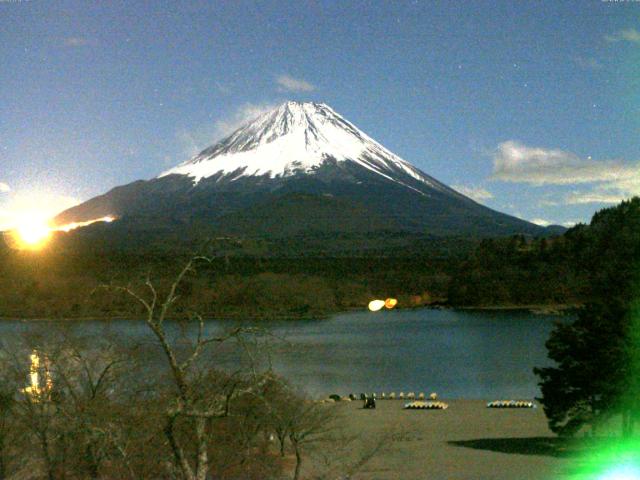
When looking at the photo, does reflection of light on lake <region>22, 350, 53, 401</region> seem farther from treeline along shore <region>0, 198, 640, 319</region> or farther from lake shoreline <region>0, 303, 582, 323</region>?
treeline along shore <region>0, 198, 640, 319</region>

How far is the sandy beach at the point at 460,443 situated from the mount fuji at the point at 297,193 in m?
102

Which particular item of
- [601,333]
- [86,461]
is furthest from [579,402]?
[86,461]

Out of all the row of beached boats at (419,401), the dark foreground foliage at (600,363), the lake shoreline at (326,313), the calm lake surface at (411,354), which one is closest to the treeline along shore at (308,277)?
the lake shoreline at (326,313)

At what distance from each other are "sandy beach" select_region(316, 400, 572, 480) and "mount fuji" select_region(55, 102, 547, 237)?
101682mm

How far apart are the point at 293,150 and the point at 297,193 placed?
2827 cm

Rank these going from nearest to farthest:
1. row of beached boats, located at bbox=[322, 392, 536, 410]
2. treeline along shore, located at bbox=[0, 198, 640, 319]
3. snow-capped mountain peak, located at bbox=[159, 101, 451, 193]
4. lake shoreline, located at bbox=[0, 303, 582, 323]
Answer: row of beached boats, located at bbox=[322, 392, 536, 410], lake shoreline, located at bbox=[0, 303, 582, 323], treeline along shore, located at bbox=[0, 198, 640, 319], snow-capped mountain peak, located at bbox=[159, 101, 451, 193]

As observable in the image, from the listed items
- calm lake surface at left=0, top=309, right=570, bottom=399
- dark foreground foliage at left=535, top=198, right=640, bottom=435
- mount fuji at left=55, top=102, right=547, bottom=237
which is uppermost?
mount fuji at left=55, top=102, right=547, bottom=237

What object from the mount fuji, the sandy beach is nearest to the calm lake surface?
the sandy beach

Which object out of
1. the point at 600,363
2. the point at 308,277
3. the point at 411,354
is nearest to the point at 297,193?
the point at 308,277

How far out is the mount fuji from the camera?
479 ft

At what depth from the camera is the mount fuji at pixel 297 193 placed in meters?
146

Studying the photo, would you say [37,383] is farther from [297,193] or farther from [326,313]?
[297,193]

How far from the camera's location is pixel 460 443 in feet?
65.9

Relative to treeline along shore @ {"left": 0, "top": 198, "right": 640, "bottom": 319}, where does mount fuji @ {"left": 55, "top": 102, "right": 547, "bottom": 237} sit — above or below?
above
